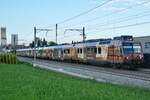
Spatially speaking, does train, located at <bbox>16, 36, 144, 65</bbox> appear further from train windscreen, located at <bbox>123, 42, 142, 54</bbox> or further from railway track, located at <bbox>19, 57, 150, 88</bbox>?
Result: railway track, located at <bbox>19, 57, 150, 88</bbox>

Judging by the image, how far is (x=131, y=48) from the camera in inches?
1912

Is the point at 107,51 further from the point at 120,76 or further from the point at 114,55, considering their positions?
the point at 120,76

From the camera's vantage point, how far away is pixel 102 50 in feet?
177

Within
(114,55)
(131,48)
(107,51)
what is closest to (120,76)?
(131,48)

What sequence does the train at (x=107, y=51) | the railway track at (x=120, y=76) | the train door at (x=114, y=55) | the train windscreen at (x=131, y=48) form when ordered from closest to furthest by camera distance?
the railway track at (x=120, y=76) → the train at (x=107, y=51) → the train windscreen at (x=131, y=48) → the train door at (x=114, y=55)

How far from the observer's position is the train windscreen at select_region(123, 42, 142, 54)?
4816cm

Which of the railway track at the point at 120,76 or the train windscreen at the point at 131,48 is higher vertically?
the train windscreen at the point at 131,48

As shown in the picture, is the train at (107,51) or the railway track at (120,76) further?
the train at (107,51)

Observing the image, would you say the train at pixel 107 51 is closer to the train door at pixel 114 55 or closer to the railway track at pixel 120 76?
the train door at pixel 114 55

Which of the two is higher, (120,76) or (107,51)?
(107,51)

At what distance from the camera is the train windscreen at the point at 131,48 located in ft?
158

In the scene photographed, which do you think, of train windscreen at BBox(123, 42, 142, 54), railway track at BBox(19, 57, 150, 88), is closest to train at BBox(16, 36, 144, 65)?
train windscreen at BBox(123, 42, 142, 54)

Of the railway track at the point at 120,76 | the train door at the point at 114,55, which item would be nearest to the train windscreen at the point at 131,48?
the train door at the point at 114,55

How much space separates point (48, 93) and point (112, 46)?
1352 inches
